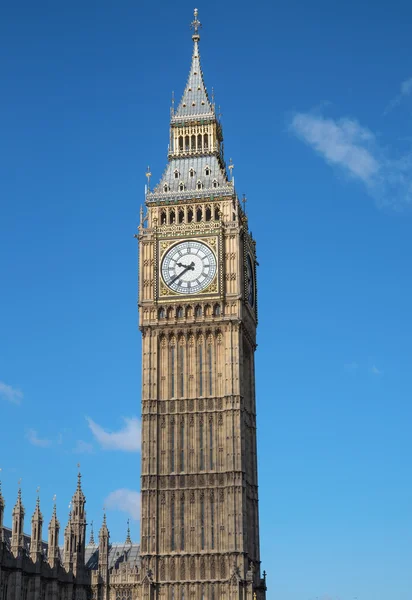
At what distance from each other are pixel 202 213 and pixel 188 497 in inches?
1009

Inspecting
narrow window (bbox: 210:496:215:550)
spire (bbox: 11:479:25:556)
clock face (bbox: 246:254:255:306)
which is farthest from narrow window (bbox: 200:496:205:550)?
clock face (bbox: 246:254:255:306)

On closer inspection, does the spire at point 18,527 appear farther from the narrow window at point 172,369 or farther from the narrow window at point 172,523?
the narrow window at point 172,369

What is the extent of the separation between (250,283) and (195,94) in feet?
67.8

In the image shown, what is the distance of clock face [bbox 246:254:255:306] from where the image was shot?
96350 mm

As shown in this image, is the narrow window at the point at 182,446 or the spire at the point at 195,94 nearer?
the narrow window at the point at 182,446

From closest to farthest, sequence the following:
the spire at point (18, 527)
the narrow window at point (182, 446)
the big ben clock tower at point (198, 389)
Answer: the spire at point (18, 527) → the big ben clock tower at point (198, 389) → the narrow window at point (182, 446)

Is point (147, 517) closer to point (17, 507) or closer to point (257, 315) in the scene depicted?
point (17, 507)

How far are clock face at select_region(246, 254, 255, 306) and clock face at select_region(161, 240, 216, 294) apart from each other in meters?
4.46

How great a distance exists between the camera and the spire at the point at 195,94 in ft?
339

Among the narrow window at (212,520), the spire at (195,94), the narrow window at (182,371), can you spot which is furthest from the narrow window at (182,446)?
the spire at (195,94)

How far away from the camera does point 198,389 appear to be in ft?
298

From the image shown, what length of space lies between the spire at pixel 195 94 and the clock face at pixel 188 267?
15.6 metres

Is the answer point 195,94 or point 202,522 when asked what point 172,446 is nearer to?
point 202,522

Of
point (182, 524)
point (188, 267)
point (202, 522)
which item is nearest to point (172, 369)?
point (188, 267)
